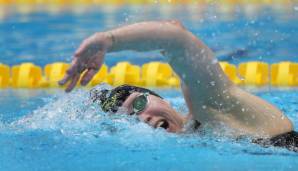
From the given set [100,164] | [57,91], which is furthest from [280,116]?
[57,91]

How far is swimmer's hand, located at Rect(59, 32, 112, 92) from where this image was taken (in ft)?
5.44

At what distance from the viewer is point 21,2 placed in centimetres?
952

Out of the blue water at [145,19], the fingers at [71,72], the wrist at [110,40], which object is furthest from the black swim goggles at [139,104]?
the blue water at [145,19]

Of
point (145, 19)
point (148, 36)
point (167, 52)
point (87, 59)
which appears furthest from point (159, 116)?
point (145, 19)

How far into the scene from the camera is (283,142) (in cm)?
218

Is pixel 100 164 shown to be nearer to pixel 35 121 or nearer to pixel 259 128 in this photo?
pixel 259 128

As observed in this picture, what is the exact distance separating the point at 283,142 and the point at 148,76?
11.3ft

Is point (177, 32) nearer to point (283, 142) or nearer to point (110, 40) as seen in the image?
point (110, 40)

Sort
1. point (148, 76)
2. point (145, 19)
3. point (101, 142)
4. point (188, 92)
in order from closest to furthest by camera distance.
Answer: point (188, 92), point (101, 142), point (148, 76), point (145, 19)

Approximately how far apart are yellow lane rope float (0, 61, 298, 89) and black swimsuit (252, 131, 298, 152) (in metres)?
3.34

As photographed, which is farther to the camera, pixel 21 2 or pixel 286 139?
pixel 21 2

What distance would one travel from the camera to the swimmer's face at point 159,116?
2311 mm

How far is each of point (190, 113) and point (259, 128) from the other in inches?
10.1

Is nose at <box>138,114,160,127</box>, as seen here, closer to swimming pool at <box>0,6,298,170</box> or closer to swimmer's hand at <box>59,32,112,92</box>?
swimming pool at <box>0,6,298,170</box>
